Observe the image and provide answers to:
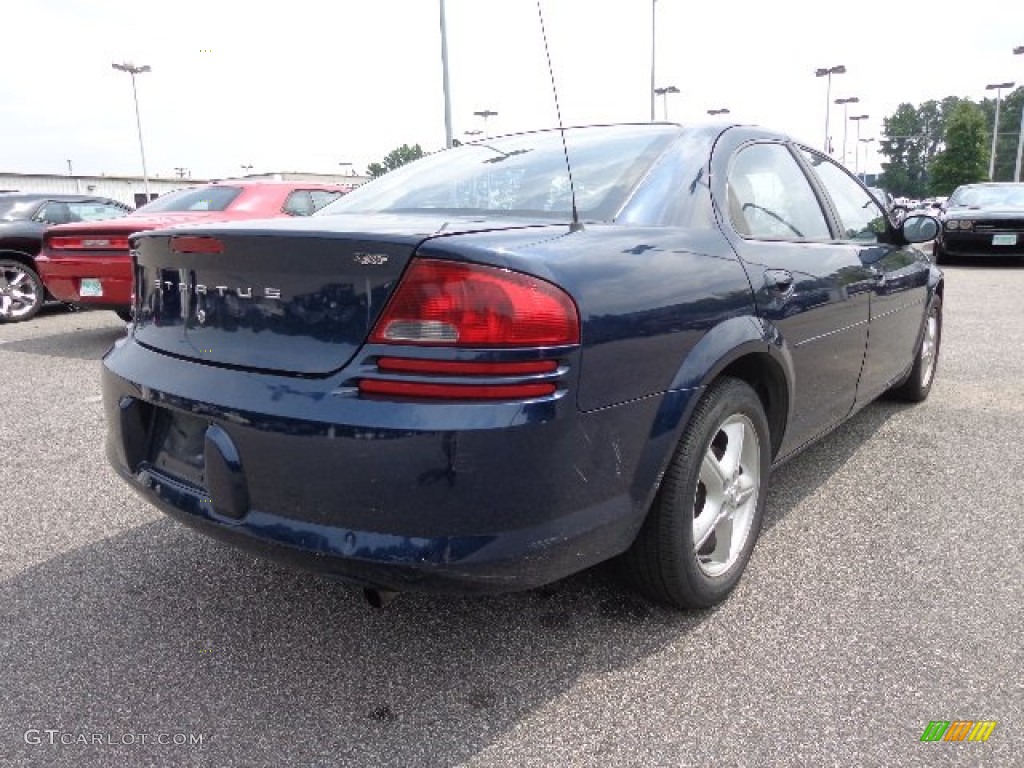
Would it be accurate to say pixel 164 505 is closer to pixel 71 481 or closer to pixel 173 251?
pixel 173 251

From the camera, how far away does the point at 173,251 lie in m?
2.11

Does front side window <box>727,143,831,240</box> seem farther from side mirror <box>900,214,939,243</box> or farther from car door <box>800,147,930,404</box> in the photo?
side mirror <box>900,214,939,243</box>

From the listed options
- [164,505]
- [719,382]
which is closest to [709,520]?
[719,382]

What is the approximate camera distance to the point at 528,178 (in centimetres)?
249

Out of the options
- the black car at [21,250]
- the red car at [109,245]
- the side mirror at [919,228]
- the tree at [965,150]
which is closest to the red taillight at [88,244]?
the red car at [109,245]

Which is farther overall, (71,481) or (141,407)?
(71,481)

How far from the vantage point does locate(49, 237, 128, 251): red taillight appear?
6.33 meters

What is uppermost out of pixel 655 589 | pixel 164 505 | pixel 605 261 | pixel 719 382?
pixel 605 261

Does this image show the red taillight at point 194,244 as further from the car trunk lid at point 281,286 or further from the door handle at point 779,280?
the door handle at point 779,280

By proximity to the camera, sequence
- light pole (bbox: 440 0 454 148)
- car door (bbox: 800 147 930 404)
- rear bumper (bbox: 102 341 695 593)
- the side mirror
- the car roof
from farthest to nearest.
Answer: light pole (bbox: 440 0 454 148) → the car roof → the side mirror → car door (bbox: 800 147 930 404) → rear bumper (bbox: 102 341 695 593)

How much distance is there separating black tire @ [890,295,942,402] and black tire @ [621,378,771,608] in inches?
90.3

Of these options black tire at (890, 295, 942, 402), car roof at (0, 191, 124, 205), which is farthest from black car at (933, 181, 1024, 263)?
car roof at (0, 191, 124, 205)

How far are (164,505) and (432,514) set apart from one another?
0.85m

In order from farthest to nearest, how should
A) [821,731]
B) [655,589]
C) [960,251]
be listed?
Result: [960,251], [655,589], [821,731]
